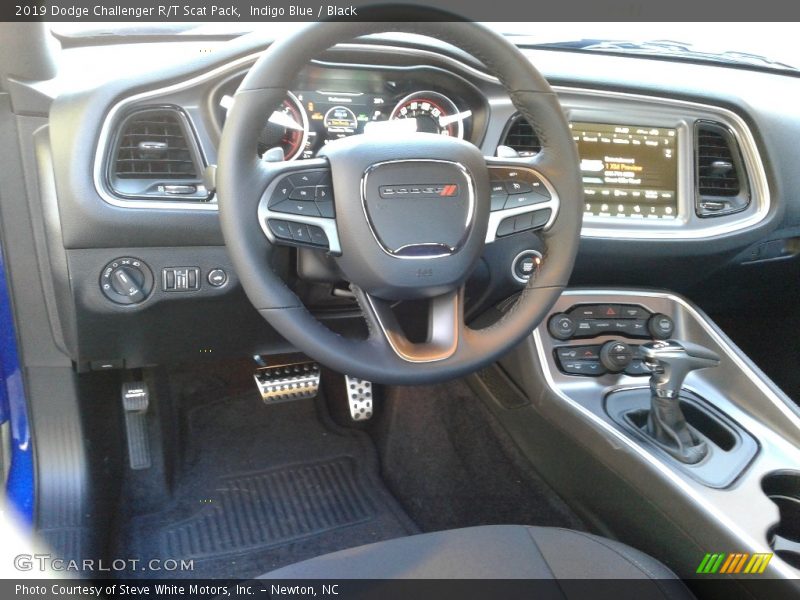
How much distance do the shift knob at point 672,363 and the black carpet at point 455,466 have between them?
16.4 inches

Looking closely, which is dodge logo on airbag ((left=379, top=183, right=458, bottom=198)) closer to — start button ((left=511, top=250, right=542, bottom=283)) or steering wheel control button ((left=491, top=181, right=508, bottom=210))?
steering wheel control button ((left=491, top=181, right=508, bottom=210))

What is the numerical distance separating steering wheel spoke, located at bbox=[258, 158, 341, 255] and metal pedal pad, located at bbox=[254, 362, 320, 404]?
2.61 feet

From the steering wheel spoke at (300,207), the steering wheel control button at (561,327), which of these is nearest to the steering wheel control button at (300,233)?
the steering wheel spoke at (300,207)

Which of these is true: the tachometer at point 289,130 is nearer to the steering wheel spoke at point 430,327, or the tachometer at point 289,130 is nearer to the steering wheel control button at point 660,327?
the steering wheel spoke at point 430,327

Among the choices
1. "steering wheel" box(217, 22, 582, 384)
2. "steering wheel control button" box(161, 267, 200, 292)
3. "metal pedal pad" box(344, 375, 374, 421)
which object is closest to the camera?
"steering wheel" box(217, 22, 582, 384)

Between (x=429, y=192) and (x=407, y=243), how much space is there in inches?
3.6

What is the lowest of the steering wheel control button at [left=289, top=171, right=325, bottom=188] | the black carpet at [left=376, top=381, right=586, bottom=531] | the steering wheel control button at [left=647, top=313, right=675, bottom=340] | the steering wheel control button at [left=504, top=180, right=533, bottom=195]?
the black carpet at [left=376, top=381, right=586, bottom=531]

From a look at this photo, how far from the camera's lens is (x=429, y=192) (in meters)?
1.19

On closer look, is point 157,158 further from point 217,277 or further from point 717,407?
point 717,407

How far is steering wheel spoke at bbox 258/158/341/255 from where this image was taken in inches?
44.6

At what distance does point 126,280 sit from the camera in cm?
147

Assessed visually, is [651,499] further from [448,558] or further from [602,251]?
[602,251]

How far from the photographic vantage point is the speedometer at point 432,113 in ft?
5.21

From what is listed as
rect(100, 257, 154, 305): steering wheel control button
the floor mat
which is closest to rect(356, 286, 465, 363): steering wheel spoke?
rect(100, 257, 154, 305): steering wheel control button
